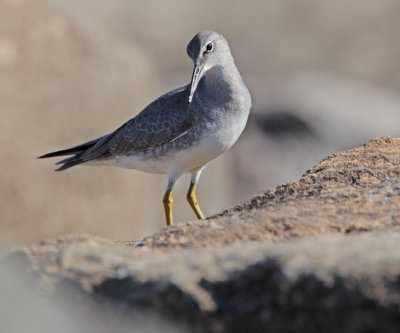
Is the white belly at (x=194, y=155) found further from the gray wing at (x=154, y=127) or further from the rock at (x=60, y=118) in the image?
the rock at (x=60, y=118)

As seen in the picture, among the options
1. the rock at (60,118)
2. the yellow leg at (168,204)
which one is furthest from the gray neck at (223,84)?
the rock at (60,118)

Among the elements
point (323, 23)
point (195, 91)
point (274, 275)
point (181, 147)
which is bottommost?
point (274, 275)

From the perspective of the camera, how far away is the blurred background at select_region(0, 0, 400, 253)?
13453 millimetres

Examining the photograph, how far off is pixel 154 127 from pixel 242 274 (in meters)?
5.52

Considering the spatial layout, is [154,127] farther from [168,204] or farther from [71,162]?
[71,162]

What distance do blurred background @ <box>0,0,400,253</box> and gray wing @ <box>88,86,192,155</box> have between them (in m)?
3.24

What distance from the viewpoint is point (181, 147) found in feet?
30.1

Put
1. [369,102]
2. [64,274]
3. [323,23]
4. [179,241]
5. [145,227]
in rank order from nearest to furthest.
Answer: [64,274] → [179,241] → [145,227] → [369,102] → [323,23]

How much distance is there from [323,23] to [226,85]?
1586 cm

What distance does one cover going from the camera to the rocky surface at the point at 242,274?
399 centimetres

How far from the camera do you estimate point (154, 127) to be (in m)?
9.63

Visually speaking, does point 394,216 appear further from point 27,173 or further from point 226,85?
point 27,173

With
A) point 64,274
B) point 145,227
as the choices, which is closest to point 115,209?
point 145,227

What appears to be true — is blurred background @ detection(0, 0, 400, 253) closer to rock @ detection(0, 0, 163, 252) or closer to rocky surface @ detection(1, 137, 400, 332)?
rock @ detection(0, 0, 163, 252)
